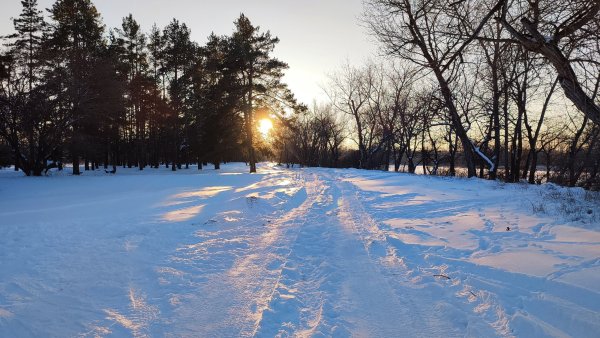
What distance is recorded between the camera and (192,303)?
12.1ft

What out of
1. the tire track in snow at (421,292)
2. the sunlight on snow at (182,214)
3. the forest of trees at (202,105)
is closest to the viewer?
the tire track in snow at (421,292)

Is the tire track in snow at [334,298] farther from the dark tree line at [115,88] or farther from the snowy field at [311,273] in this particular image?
the dark tree line at [115,88]

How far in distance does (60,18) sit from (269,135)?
20518mm

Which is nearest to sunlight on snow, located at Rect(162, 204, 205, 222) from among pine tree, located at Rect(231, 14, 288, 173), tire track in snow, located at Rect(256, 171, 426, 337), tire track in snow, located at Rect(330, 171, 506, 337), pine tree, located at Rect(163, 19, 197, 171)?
tire track in snow, located at Rect(256, 171, 426, 337)

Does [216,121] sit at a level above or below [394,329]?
above

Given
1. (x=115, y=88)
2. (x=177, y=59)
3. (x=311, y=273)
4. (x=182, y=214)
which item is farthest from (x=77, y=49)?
(x=311, y=273)

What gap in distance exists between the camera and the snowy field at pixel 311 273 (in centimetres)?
315

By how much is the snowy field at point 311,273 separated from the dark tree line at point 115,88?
1756cm

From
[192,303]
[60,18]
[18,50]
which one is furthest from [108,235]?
[60,18]

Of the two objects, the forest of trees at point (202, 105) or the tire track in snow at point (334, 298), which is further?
the forest of trees at point (202, 105)

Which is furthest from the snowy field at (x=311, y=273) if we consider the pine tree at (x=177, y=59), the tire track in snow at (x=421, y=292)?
the pine tree at (x=177, y=59)

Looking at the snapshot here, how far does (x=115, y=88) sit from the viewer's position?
24359 mm

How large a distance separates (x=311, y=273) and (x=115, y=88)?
25.4 m

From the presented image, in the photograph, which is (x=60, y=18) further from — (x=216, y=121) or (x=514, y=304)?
(x=514, y=304)
